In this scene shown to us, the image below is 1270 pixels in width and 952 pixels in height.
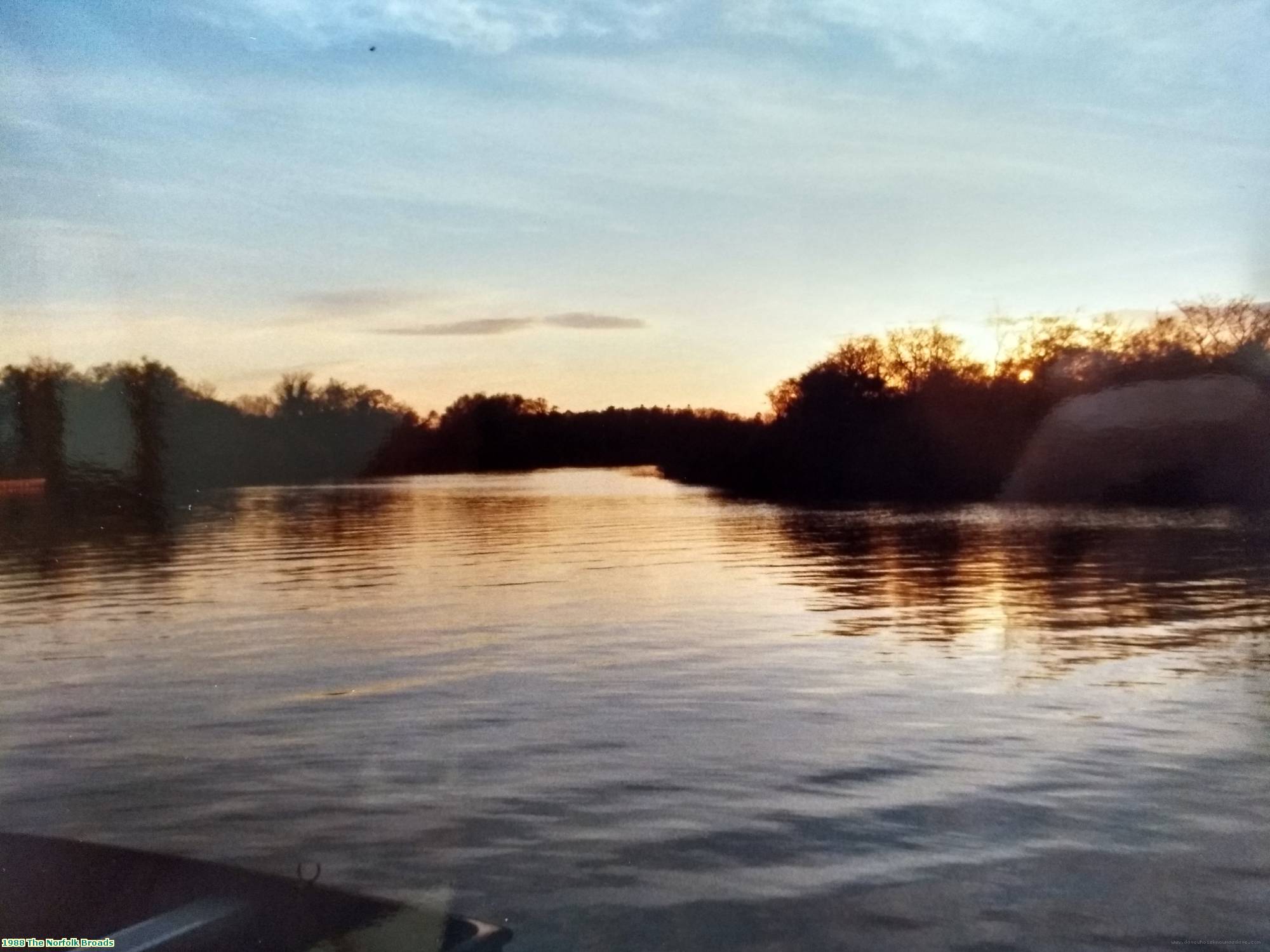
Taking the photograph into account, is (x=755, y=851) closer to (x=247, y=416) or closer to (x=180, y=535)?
(x=247, y=416)

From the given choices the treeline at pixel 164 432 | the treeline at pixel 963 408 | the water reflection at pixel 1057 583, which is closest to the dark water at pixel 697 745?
the water reflection at pixel 1057 583

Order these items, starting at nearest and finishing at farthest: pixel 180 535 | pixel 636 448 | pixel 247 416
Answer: pixel 247 416
pixel 180 535
pixel 636 448

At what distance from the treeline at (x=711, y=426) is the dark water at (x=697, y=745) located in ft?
20.8

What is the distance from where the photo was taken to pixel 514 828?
7.97 m

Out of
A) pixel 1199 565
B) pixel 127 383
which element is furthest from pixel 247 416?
pixel 1199 565

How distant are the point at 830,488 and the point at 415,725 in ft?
170

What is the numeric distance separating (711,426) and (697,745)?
5907 cm

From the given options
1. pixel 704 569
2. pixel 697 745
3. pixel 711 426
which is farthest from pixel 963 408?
pixel 697 745

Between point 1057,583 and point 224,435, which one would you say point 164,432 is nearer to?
point 224,435

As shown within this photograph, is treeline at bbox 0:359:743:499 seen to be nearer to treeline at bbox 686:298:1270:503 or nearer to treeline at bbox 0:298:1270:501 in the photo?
treeline at bbox 0:298:1270:501

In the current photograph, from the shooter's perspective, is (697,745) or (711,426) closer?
(697,745)

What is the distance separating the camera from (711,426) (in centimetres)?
6894

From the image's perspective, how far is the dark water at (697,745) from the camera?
22.1 feet

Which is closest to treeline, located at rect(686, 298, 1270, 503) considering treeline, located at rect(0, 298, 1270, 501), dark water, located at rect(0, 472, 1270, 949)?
treeline, located at rect(0, 298, 1270, 501)
